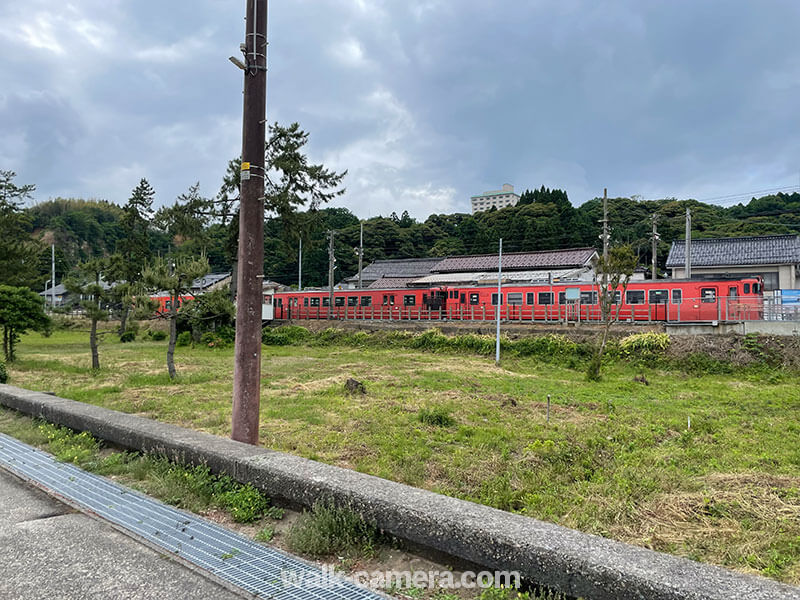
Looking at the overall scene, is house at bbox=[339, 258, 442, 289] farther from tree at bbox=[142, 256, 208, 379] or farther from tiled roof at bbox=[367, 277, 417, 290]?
tree at bbox=[142, 256, 208, 379]

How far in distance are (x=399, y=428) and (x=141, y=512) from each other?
4.23 metres

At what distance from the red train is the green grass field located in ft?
15.6

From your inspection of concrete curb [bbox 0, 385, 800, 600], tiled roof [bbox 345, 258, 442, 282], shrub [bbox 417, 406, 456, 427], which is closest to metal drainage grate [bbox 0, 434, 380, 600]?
concrete curb [bbox 0, 385, 800, 600]

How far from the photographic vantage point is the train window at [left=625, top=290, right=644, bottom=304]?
66.0ft

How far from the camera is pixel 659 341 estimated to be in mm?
16234

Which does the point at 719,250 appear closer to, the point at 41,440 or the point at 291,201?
the point at 291,201

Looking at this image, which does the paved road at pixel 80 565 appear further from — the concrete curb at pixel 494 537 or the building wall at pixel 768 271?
the building wall at pixel 768 271

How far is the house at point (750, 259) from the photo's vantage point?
25.4 m

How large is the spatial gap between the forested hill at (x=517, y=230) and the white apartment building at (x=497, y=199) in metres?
45.1

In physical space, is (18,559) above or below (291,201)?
below

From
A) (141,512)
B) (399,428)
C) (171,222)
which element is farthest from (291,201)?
(141,512)

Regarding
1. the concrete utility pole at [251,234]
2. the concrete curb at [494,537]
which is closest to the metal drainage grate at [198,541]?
the concrete curb at [494,537]

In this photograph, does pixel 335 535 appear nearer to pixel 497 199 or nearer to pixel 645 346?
pixel 645 346

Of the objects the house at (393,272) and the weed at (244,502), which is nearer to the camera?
the weed at (244,502)
